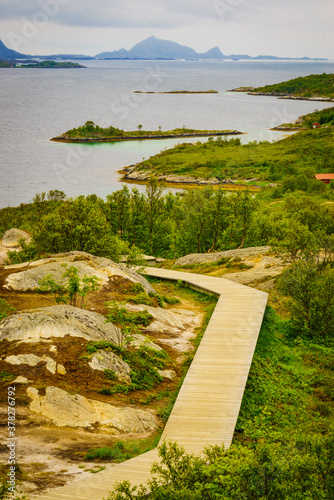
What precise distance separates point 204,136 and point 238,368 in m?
140

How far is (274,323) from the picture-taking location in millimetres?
20734

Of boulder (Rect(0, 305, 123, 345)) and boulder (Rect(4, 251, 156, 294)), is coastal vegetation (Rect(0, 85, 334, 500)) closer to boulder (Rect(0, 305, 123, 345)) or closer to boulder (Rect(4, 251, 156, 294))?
boulder (Rect(0, 305, 123, 345))

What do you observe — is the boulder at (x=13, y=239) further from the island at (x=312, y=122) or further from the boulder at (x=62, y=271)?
the island at (x=312, y=122)

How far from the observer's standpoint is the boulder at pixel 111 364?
1362 centimetres

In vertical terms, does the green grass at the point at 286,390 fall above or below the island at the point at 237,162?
below

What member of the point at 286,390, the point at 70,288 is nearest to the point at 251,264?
the point at 286,390

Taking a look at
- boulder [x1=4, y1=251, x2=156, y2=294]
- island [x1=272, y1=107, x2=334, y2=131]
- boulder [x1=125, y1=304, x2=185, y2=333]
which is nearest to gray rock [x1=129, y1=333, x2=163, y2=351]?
boulder [x1=125, y1=304, x2=185, y2=333]

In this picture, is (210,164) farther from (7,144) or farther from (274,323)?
(274,323)

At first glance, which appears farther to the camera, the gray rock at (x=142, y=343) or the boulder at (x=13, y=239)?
the boulder at (x=13, y=239)

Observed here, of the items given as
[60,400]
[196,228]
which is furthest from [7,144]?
[60,400]

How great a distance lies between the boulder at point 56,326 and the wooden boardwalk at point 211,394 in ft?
10.3

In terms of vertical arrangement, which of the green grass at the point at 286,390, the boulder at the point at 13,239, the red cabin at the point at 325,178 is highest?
the red cabin at the point at 325,178

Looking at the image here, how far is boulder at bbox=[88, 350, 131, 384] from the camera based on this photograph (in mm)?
13625

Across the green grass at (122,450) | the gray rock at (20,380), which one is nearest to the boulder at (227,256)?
the green grass at (122,450)
